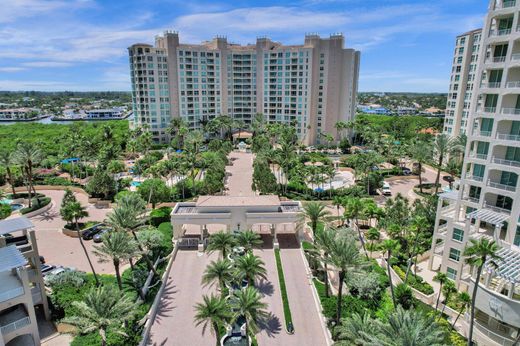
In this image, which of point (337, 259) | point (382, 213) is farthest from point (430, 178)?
point (337, 259)

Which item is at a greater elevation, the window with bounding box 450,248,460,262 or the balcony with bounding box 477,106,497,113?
the balcony with bounding box 477,106,497,113

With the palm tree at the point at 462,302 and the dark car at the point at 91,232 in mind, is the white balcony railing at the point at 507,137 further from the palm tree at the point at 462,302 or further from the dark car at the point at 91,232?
the dark car at the point at 91,232

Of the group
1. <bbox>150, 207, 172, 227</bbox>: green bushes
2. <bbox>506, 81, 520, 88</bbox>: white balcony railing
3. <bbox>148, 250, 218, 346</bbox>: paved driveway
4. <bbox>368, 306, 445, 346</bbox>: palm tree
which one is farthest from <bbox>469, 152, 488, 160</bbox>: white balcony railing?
<bbox>150, 207, 172, 227</bbox>: green bushes

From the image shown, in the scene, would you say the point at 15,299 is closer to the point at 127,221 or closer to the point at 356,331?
the point at 127,221

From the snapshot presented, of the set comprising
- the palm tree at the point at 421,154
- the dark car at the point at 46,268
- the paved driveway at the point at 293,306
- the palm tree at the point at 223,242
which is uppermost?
the palm tree at the point at 421,154

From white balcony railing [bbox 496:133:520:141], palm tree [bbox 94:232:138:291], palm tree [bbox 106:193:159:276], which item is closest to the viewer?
palm tree [bbox 94:232:138:291]

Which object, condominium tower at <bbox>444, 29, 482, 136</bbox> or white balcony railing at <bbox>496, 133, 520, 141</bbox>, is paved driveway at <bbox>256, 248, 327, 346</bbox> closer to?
white balcony railing at <bbox>496, 133, 520, 141</bbox>

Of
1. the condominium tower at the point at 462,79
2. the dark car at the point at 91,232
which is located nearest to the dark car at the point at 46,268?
the dark car at the point at 91,232

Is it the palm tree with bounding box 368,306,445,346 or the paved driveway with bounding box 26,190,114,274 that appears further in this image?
the paved driveway with bounding box 26,190,114,274
